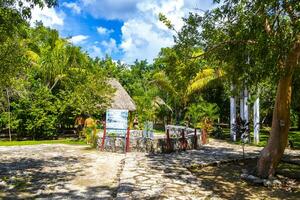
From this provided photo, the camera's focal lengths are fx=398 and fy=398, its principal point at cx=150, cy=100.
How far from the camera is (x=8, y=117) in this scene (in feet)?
78.5

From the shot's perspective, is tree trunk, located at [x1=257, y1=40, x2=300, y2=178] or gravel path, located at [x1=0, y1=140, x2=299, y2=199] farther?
tree trunk, located at [x1=257, y1=40, x2=300, y2=178]

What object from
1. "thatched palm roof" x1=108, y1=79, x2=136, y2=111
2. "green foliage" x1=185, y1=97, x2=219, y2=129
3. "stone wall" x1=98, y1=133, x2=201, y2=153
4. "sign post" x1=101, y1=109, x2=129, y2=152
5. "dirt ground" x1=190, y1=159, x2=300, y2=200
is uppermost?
"thatched palm roof" x1=108, y1=79, x2=136, y2=111

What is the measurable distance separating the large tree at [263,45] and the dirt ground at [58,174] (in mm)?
4618

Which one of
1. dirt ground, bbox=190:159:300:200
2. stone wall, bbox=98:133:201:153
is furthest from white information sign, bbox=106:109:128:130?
dirt ground, bbox=190:159:300:200

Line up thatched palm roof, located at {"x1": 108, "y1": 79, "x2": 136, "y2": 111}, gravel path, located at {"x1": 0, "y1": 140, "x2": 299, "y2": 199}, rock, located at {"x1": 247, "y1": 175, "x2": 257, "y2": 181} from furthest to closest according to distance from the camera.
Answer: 1. thatched palm roof, located at {"x1": 108, "y1": 79, "x2": 136, "y2": 111}
2. rock, located at {"x1": 247, "y1": 175, "x2": 257, "y2": 181}
3. gravel path, located at {"x1": 0, "y1": 140, "x2": 299, "y2": 199}

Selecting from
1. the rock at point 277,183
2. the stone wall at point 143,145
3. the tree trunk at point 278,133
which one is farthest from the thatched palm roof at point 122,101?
the rock at point 277,183

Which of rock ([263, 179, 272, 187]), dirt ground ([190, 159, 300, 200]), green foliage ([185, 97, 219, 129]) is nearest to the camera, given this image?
dirt ground ([190, 159, 300, 200])

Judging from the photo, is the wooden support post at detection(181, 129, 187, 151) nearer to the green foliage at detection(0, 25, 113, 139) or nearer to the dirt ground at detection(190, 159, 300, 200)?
the dirt ground at detection(190, 159, 300, 200)

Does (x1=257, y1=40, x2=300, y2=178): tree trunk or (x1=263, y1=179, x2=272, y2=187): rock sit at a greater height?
(x1=257, y1=40, x2=300, y2=178): tree trunk

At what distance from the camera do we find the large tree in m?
8.34

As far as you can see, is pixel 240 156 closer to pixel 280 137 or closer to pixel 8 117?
pixel 280 137

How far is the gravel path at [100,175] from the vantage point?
9180mm

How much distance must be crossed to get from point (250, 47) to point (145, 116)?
75.1 feet

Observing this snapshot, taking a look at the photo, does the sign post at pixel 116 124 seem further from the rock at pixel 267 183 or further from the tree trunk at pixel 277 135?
the rock at pixel 267 183
